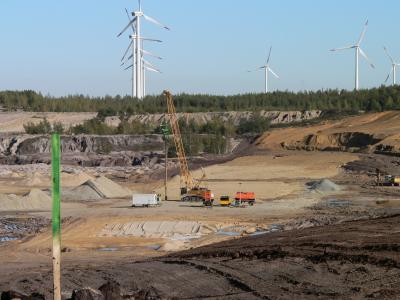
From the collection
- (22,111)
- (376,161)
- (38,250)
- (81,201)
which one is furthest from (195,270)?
(22,111)

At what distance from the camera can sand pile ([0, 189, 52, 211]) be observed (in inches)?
2105

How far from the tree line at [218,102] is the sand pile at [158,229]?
78.2 metres

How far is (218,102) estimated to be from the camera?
485 feet

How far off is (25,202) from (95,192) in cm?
895

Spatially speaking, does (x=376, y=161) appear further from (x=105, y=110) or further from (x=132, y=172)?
(x=105, y=110)

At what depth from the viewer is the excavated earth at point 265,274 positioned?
17.9m

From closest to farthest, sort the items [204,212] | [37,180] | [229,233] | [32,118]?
[229,233] < [204,212] < [37,180] < [32,118]

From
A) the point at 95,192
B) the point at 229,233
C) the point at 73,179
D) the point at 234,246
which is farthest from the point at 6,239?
the point at 73,179

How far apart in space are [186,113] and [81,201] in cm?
7998

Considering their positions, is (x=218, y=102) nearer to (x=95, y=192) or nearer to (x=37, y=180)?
(x=37, y=180)

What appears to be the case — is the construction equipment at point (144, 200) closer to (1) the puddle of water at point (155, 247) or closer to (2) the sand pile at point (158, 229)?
(2) the sand pile at point (158, 229)

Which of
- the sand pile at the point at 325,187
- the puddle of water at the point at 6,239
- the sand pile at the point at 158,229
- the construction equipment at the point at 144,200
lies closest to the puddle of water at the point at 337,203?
the sand pile at the point at 325,187

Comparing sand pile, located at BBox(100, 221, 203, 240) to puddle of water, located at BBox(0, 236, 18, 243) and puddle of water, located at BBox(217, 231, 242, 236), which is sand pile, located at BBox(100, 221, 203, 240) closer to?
puddle of water, located at BBox(217, 231, 242, 236)

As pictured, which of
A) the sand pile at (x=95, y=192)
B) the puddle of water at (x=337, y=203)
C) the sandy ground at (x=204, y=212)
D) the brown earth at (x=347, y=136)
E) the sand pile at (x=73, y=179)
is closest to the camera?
the sandy ground at (x=204, y=212)
